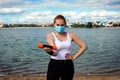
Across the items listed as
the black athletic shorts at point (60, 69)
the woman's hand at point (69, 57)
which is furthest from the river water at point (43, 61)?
the woman's hand at point (69, 57)

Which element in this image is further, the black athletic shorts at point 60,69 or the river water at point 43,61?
the river water at point 43,61

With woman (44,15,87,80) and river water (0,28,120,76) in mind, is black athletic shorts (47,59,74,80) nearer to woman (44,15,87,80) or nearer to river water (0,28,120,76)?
woman (44,15,87,80)

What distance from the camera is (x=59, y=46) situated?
6094 millimetres

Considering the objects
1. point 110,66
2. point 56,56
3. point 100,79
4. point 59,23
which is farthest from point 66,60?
point 110,66

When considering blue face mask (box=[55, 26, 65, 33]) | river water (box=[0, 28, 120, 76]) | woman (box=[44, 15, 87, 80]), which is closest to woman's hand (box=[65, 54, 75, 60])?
woman (box=[44, 15, 87, 80])

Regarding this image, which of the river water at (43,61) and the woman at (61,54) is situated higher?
the woman at (61,54)

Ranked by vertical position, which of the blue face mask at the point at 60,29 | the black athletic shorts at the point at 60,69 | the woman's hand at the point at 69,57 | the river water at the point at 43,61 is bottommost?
the river water at the point at 43,61

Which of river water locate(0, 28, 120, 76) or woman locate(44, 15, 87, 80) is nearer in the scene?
woman locate(44, 15, 87, 80)

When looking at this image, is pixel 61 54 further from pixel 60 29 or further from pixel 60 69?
pixel 60 29

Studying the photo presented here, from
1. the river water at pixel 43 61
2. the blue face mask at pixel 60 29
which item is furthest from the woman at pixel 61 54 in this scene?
the river water at pixel 43 61

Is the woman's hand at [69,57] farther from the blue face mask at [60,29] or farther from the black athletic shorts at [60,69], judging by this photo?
the blue face mask at [60,29]

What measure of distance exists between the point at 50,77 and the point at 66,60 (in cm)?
45

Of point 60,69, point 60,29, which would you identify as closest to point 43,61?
point 60,69

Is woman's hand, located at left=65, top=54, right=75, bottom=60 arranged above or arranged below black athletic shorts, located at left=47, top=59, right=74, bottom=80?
above
